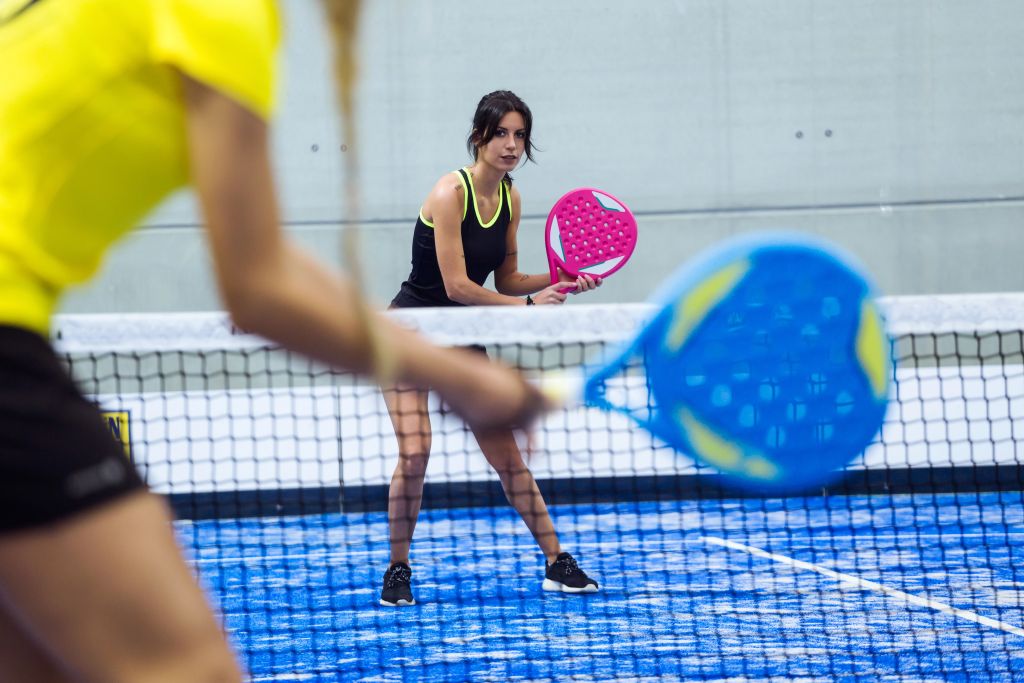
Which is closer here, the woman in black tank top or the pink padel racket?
the woman in black tank top

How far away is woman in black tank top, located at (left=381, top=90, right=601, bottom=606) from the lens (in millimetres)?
4074

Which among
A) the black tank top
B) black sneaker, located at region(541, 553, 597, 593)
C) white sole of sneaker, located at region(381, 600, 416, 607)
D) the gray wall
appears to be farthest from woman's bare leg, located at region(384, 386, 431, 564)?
the gray wall

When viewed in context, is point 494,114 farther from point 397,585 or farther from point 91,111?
point 91,111

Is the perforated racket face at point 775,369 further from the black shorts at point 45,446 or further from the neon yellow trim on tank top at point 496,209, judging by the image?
the neon yellow trim on tank top at point 496,209

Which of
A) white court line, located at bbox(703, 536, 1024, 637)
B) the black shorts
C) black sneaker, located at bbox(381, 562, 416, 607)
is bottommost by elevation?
white court line, located at bbox(703, 536, 1024, 637)

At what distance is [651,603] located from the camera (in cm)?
417

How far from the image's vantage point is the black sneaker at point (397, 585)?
415 cm

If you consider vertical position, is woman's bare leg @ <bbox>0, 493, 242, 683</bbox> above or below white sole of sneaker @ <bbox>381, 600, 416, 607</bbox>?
above

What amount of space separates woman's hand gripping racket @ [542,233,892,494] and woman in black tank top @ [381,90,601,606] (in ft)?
7.51

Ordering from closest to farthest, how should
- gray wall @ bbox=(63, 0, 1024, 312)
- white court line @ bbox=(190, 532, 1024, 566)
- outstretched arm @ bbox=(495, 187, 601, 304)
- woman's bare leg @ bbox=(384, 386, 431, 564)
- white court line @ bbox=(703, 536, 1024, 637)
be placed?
1. white court line @ bbox=(703, 536, 1024, 637)
2. woman's bare leg @ bbox=(384, 386, 431, 564)
3. outstretched arm @ bbox=(495, 187, 601, 304)
4. white court line @ bbox=(190, 532, 1024, 566)
5. gray wall @ bbox=(63, 0, 1024, 312)

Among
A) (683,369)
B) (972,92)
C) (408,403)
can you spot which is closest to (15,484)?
(683,369)

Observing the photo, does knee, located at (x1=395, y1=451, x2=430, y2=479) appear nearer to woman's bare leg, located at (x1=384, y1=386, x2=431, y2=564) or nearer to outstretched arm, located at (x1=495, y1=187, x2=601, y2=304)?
woman's bare leg, located at (x1=384, y1=386, x2=431, y2=564)

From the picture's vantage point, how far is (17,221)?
1.01 metres

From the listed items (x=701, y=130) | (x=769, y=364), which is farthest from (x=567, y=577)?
(x=701, y=130)
